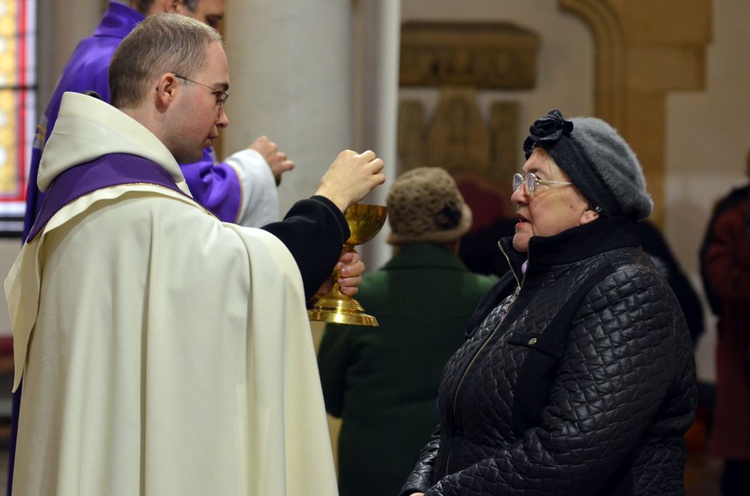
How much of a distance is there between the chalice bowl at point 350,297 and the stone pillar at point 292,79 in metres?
1.88

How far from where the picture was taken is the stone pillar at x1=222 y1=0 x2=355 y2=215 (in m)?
5.05

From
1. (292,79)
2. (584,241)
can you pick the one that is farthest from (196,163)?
(584,241)

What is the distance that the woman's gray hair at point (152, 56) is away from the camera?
2885mm

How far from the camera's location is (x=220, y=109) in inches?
118

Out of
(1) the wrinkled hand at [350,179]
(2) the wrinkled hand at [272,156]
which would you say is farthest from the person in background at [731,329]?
(1) the wrinkled hand at [350,179]

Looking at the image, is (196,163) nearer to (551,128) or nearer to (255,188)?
(255,188)

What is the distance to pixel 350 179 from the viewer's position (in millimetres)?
3051

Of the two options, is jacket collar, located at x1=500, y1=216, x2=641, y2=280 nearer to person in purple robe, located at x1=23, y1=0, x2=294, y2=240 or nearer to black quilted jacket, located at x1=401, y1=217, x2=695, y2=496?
black quilted jacket, located at x1=401, y1=217, x2=695, y2=496

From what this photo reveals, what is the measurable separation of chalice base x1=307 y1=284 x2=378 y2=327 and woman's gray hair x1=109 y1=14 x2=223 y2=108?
68 centimetres

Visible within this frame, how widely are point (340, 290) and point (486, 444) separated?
0.55 m

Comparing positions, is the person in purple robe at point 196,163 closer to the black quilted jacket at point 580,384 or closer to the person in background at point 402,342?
the person in background at point 402,342

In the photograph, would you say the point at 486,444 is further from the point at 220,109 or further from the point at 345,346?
the point at 345,346

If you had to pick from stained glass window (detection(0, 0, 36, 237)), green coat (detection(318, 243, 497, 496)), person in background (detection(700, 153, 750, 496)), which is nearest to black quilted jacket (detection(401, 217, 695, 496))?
green coat (detection(318, 243, 497, 496))

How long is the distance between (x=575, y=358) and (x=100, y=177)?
1.15 meters
